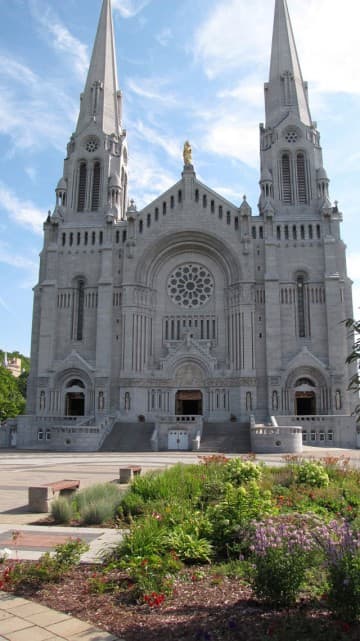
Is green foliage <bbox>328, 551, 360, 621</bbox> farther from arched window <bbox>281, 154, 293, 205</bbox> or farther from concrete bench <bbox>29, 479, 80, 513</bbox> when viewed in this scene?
arched window <bbox>281, 154, 293, 205</bbox>

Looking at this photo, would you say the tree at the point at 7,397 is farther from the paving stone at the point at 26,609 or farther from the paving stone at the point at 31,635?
the paving stone at the point at 31,635

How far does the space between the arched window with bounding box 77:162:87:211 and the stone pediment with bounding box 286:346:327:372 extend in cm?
2425

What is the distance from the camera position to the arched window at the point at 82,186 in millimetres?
51094

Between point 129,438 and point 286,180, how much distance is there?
1098 inches

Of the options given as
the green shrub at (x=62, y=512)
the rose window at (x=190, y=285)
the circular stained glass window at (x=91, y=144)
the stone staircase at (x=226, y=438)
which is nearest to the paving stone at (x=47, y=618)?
the green shrub at (x=62, y=512)

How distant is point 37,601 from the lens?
6.81 metres

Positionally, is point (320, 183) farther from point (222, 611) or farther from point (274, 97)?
point (222, 611)

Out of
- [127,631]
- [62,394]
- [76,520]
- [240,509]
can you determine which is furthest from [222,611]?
[62,394]

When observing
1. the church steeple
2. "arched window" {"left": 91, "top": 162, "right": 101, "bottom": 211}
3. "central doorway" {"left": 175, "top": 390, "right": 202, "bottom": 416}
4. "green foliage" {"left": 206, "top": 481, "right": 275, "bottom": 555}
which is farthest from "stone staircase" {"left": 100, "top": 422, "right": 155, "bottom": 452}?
"green foliage" {"left": 206, "top": 481, "right": 275, "bottom": 555}

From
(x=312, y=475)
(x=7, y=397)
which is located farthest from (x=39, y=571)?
(x=7, y=397)

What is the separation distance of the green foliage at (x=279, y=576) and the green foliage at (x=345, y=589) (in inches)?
18.8

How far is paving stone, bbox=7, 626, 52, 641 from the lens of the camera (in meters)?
5.63

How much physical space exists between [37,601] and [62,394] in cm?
3984

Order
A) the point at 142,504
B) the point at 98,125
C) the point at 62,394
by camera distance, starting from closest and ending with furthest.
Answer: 1. the point at 142,504
2. the point at 62,394
3. the point at 98,125
